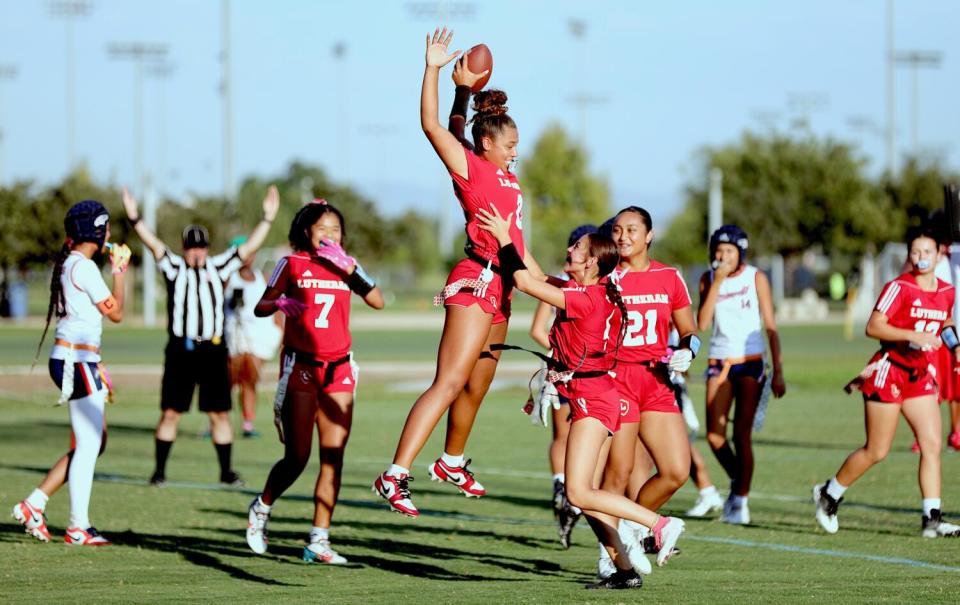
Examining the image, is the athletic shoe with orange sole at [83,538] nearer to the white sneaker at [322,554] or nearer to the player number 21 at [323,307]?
the white sneaker at [322,554]

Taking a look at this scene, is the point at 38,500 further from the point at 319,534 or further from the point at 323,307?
the point at 323,307

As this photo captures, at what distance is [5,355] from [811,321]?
3459 cm

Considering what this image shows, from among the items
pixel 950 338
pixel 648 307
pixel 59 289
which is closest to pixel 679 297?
pixel 648 307

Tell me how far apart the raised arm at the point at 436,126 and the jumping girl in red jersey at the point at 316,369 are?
1.65m

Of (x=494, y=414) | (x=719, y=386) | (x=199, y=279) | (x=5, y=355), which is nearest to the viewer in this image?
(x=719, y=386)

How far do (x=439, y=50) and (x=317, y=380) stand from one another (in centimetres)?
257

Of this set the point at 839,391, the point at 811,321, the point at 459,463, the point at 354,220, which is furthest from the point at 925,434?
the point at 354,220

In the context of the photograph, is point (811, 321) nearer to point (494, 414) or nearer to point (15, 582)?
point (494, 414)

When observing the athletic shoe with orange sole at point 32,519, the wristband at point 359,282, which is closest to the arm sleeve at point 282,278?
the wristband at point 359,282

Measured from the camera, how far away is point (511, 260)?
8.00 meters

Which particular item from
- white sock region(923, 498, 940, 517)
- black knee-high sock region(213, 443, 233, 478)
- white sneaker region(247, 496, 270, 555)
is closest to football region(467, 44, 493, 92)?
white sneaker region(247, 496, 270, 555)

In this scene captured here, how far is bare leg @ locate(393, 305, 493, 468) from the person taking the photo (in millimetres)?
8422

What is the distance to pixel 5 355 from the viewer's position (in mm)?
35844

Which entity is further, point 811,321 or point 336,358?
point 811,321
